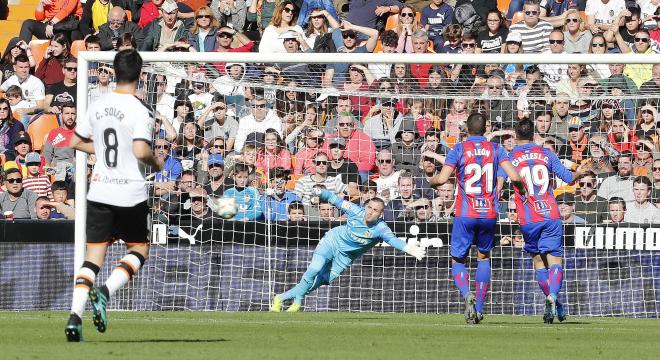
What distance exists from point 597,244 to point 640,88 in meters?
2.38

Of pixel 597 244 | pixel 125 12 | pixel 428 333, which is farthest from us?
pixel 125 12

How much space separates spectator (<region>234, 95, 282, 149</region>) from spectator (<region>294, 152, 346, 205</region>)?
0.70 metres

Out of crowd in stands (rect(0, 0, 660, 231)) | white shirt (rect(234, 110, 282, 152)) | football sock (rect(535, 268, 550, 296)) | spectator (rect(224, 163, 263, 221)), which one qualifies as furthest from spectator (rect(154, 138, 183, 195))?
football sock (rect(535, 268, 550, 296))

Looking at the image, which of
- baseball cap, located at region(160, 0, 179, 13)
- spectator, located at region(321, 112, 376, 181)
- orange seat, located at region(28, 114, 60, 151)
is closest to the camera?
spectator, located at region(321, 112, 376, 181)

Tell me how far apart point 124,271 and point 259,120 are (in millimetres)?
8839

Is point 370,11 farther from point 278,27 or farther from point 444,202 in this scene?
point 444,202

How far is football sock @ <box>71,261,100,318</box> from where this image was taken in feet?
31.4

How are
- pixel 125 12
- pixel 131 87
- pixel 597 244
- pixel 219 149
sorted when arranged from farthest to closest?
pixel 125 12
pixel 219 149
pixel 597 244
pixel 131 87

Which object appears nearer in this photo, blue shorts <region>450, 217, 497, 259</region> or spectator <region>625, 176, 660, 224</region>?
blue shorts <region>450, 217, 497, 259</region>

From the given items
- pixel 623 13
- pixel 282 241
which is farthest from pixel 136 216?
pixel 623 13

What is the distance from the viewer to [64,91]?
22406 mm

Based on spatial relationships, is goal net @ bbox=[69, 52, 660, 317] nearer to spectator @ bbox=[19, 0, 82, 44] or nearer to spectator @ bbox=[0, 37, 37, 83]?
spectator @ bbox=[0, 37, 37, 83]

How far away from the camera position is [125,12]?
24031mm

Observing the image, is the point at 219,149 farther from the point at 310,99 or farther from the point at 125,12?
the point at 125,12
